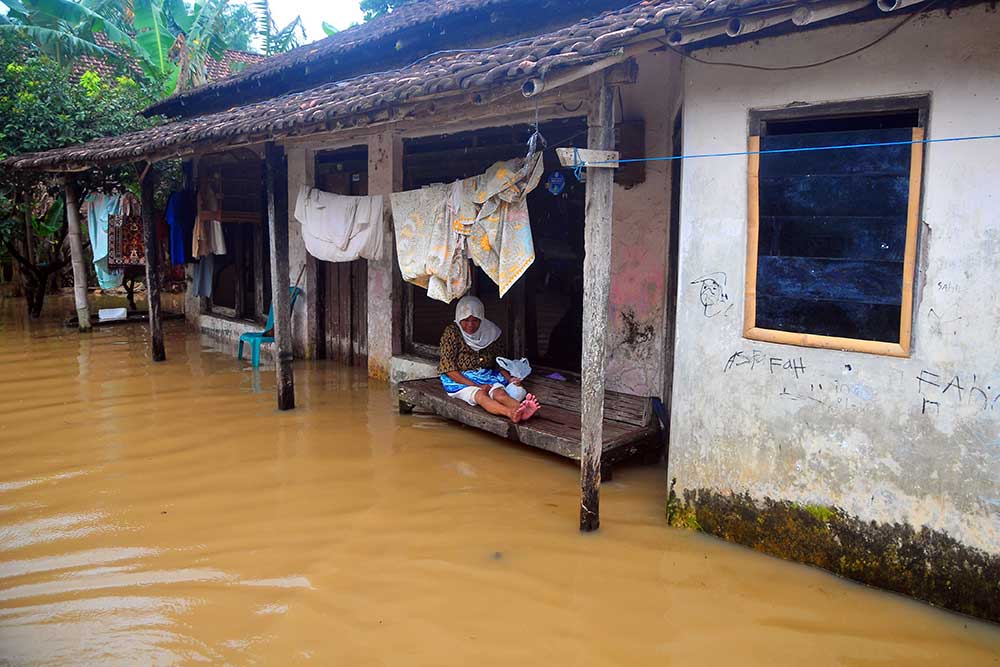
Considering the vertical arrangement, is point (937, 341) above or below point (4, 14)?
below

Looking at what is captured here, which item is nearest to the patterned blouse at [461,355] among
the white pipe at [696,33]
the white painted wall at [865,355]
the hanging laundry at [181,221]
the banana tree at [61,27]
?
the white painted wall at [865,355]

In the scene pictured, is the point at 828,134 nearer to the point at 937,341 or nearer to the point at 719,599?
the point at 937,341

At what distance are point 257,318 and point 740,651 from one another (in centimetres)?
1017

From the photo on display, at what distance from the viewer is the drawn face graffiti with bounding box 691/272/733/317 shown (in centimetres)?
431

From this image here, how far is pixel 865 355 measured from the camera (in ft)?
12.6

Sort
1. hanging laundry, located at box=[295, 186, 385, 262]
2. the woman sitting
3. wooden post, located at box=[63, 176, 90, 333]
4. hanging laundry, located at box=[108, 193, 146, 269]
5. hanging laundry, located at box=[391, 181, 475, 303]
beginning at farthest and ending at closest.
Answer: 1. hanging laundry, located at box=[108, 193, 146, 269]
2. wooden post, located at box=[63, 176, 90, 333]
3. hanging laundry, located at box=[295, 186, 385, 262]
4. the woman sitting
5. hanging laundry, located at box=[391, 181, 475, 303]

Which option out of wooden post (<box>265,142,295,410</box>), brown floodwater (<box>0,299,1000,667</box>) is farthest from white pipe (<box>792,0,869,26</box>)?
wooden post (<box>265,142,295,410</box>)

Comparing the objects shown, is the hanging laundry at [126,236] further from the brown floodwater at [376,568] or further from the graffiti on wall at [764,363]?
the graffiti on wall at [764,363]

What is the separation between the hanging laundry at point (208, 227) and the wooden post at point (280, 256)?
162 inches

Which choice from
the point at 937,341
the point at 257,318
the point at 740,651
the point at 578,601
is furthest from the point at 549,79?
the point at 257,318

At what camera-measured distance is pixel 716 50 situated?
422cm

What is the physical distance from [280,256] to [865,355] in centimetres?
554

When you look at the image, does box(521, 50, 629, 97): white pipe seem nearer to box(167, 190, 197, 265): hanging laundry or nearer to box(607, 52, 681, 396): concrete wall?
box(607, 52, 681, 396): concrete wall

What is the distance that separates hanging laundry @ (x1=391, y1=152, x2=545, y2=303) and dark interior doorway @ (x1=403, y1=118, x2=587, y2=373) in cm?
92
